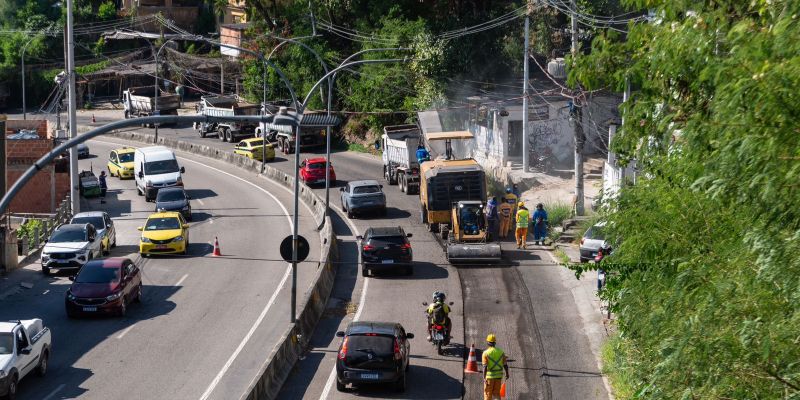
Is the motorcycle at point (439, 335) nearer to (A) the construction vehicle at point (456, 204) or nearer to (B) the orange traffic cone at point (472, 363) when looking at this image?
(B) the orange traffic cone at point (472, 363)

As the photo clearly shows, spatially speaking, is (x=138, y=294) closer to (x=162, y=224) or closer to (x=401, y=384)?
(x=162, y=224)

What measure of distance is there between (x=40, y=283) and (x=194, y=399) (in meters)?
14.9

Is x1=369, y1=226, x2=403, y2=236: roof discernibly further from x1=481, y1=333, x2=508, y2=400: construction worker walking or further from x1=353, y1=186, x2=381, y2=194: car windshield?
x1=481, y1=333, x2=508, y2=400: construction worker walking

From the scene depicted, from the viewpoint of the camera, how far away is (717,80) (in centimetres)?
1147

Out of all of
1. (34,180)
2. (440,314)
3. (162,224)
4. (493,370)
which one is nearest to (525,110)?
(162,224)

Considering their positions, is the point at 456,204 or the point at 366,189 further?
the point at 366,189

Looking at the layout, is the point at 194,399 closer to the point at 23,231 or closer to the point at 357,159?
the point at 23,231

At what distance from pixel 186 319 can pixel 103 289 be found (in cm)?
253

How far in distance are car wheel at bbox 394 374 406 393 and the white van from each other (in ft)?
98.4

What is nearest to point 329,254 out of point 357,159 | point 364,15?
point 357,159

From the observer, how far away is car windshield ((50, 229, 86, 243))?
118ft

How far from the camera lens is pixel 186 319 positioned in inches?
1140

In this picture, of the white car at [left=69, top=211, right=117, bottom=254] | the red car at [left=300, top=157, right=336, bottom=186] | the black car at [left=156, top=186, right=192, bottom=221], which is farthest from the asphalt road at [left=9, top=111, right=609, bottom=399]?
the red car at [left=300, top=157, right=336, bottom=186]

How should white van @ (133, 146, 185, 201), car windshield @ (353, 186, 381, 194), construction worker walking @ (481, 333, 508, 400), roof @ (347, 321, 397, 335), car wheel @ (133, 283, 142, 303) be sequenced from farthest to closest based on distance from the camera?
white van @ (133, 146, 185, 201) → car windshield @ (353, 186, 381, 194) → car wheel @ (133, 283, 142, 303) → roof @ (347, 321, 397, 335) → construction worker walking @ (481, 333, 508, 400)
